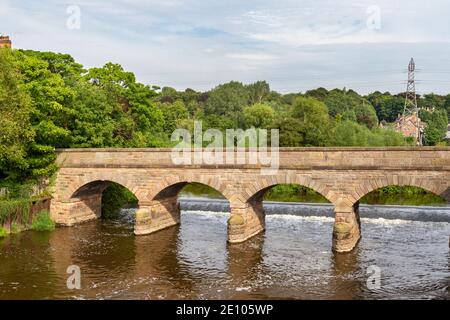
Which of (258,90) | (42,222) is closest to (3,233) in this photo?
(42,222)

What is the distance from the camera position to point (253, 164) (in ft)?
82.3

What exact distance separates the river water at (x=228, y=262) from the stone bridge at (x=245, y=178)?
1089mm

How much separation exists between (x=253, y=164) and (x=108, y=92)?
16813 mm

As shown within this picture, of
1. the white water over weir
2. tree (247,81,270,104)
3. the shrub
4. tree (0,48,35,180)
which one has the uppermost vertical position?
tree (247,81,270,104)

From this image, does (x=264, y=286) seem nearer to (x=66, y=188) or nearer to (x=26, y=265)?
(x=26, y=265)

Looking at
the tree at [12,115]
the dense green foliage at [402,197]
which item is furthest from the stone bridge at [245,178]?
the dense green foliage at [402,197]

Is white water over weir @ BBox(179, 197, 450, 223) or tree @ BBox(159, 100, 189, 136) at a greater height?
tree @ BBox(159, 100, 189, 136)

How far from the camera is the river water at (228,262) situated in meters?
18.3

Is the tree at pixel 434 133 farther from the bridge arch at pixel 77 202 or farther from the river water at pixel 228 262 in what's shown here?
the bridge arch at pixel 77 202

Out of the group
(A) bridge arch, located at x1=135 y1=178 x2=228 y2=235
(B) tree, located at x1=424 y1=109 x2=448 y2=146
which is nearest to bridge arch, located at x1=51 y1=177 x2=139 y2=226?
(A) bridge arch, located at x1=135 y1=178 x2=228 y2=235

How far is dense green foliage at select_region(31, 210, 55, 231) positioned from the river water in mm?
663

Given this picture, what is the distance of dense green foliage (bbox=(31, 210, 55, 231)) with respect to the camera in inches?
1136

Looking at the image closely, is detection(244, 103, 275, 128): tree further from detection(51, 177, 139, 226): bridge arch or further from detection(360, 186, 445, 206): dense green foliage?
detection(51, 177, 139, 226): bridge arch

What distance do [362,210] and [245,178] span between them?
41.1 ft
